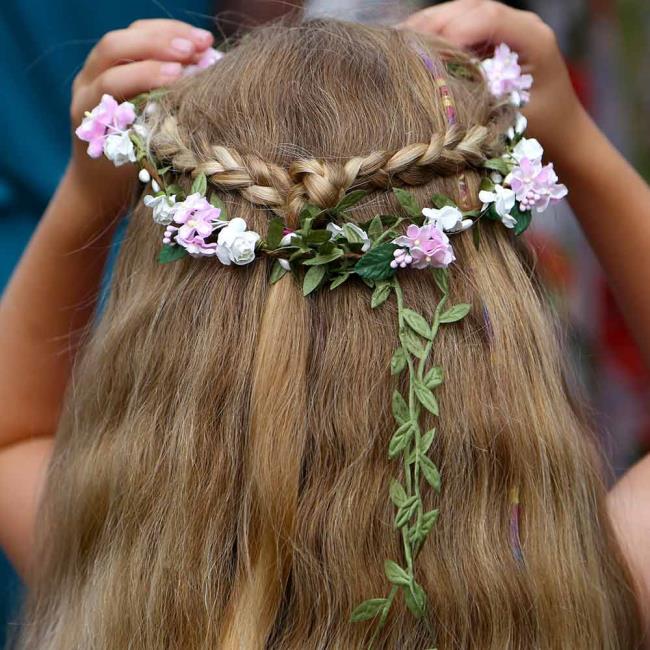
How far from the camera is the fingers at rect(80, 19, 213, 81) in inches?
35.5

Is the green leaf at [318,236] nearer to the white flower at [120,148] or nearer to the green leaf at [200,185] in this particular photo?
the green leaf at [200,185]

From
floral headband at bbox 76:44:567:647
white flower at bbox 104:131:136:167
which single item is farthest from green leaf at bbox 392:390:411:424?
white flower at bbox 104:131:136:167

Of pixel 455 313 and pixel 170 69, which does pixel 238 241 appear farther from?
pixel 170 69

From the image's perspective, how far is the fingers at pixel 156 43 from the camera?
0.90 meters

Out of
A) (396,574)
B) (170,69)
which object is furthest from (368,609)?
(170,69)

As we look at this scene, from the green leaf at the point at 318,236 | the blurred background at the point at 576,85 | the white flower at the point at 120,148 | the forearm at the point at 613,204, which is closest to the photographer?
the green leaf at the point at 318,236

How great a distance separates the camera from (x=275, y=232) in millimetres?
681

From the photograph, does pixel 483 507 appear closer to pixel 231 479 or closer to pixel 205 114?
pixel 231 479

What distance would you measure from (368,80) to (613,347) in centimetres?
129

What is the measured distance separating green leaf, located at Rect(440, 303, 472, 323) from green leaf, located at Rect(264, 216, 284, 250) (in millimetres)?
155

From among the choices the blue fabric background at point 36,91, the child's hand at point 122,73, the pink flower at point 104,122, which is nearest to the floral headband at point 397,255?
the pink flower at point 104,122

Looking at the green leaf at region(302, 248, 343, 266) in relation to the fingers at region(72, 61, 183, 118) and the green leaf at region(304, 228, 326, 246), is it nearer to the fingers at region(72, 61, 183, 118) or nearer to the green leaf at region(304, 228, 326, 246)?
the green leaf at region(304, 228, 326, 246)

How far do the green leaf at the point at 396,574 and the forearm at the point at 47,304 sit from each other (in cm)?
53

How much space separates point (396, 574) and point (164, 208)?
37 cm
